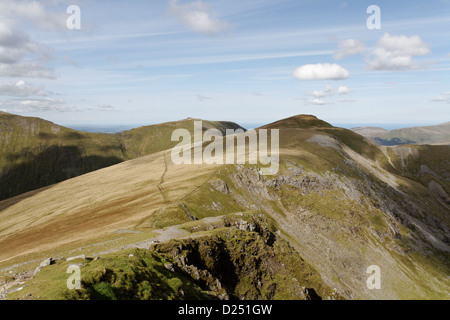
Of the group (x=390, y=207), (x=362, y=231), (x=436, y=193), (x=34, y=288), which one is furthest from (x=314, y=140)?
(x=34, y=288)

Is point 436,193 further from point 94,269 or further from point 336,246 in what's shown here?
point 94,269

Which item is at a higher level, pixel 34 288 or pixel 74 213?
pixel 34 288

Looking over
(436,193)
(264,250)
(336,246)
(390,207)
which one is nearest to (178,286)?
(264,250)

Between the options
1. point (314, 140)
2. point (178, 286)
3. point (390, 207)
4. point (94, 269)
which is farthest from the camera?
point (314, 140)

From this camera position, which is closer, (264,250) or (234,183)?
(264,250)
